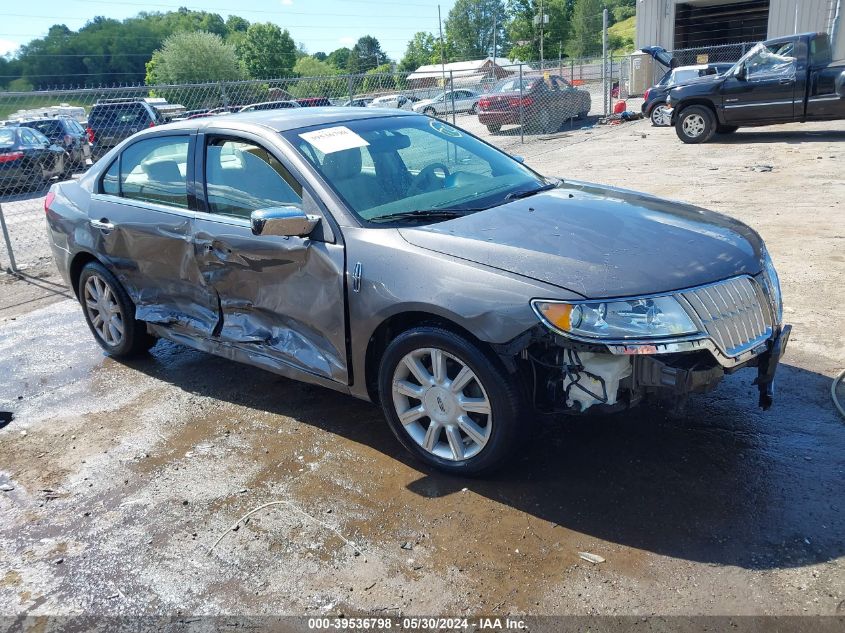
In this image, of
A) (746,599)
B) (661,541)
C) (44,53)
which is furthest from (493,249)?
(44,53)

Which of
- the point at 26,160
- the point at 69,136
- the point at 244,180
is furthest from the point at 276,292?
the point at 69,136

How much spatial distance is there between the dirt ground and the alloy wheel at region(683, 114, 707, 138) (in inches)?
438

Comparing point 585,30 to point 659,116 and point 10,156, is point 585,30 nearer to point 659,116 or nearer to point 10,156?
point 659,116

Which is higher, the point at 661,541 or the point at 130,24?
the point at 130,24

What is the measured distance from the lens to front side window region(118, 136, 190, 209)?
4.54m

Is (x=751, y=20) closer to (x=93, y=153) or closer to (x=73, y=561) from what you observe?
(x=93, y=153)

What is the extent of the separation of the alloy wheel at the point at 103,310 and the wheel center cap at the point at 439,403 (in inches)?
111

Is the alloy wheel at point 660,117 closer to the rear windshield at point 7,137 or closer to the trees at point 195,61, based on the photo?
the rear windshield at point 7,137

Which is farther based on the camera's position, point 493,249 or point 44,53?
point 44,53

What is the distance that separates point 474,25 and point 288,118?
411ft

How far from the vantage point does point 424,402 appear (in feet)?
11.4

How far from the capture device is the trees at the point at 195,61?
202ft

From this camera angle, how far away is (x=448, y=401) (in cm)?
339

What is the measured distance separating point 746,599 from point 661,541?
1.36 feet
